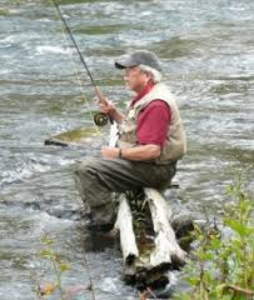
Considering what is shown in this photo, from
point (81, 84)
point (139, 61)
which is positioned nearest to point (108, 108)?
point (139, 61)

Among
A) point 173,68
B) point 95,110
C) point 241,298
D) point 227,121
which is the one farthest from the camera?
point 173,68

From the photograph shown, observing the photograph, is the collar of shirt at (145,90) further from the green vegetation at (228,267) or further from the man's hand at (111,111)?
the green vegetation at (228,267)

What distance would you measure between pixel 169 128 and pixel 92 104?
20.9 ft

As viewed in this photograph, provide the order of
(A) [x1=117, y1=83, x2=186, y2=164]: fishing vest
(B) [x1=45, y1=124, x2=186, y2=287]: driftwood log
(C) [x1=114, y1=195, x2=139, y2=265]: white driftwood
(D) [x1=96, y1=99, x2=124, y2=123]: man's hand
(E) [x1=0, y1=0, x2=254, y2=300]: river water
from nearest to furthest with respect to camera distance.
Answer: (B) [x1=45, y1=124, x2=186, y2=287]: driftwood log < (C) [x1=114, y1=195, x2=139, y2=265]: white driftwood < (A) [x1=117, y1=83, x2=186, y2=164]: fishing vest < (E) [x1=0, y1=0, x2=254, y2=300]: river water < (D) [x1=96, y1=99, x2=124, y2=123]: man's hand

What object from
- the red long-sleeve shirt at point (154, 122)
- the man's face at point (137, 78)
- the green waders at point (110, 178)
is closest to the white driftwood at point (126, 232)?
the green waders at point (110, 178)

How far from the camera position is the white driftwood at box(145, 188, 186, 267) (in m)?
6.55

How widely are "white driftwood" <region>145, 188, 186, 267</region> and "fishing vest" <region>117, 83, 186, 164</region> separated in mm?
307

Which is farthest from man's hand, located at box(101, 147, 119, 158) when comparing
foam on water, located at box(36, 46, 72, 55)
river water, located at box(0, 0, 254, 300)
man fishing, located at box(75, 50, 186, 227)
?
foam on water, located at box(36, 46, 72, 55)

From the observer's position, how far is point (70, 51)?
1744cm

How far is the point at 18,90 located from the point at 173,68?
291cm

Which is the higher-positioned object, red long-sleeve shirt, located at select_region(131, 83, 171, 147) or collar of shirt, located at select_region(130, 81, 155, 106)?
collar of shirt, located at select_region(130, 81, 155, 106)

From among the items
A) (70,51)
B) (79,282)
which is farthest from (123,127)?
(70,51)

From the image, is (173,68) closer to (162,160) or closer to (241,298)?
(162,160)

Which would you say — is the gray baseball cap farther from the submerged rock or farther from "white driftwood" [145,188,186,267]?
the submerged rock
